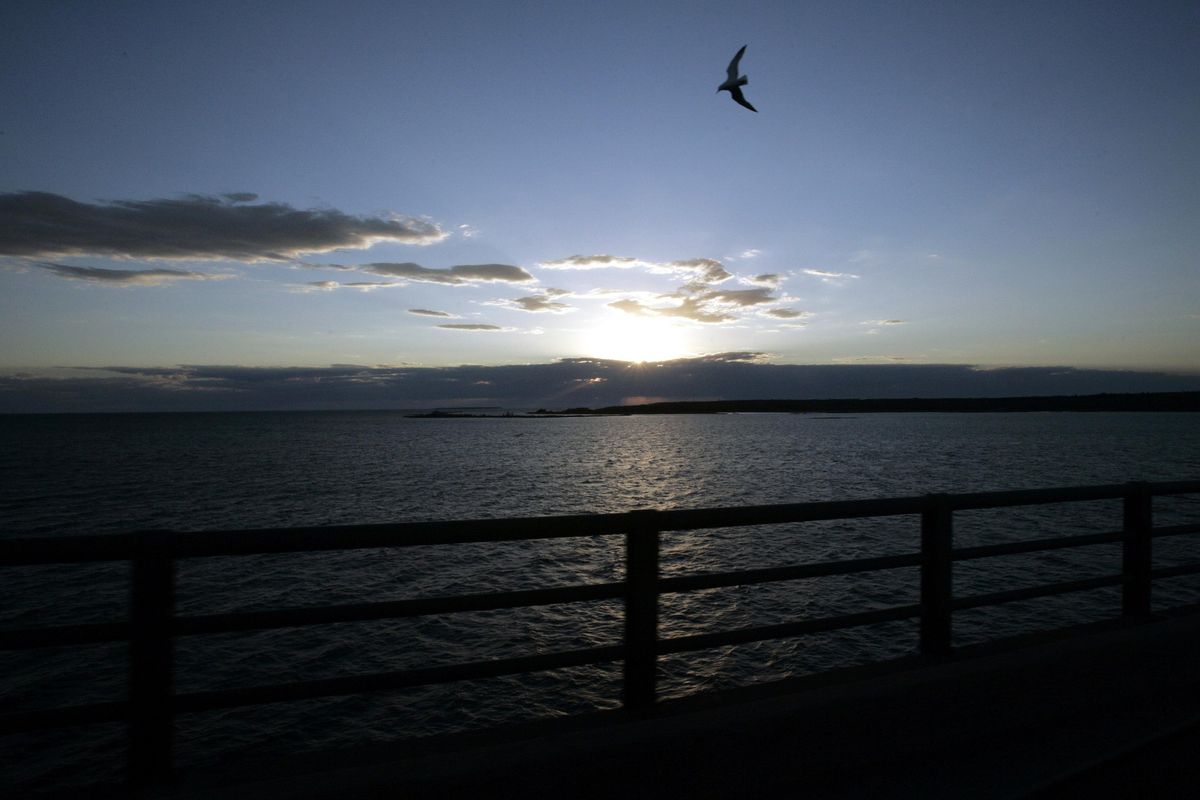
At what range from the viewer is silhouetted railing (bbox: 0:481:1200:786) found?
2891mm

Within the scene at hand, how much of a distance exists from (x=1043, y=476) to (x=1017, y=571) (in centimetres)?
3885

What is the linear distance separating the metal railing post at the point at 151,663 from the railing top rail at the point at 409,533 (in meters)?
0.06

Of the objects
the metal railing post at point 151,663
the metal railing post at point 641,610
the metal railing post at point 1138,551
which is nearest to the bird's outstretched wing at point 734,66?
the metal railing post at point 1138,551

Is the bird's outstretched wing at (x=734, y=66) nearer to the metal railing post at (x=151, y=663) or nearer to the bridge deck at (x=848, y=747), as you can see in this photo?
the bridge deck at (x=848, y=747)

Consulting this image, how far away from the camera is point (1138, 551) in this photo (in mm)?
5805

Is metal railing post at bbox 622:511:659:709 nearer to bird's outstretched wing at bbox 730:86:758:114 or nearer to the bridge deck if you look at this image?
the bridge deck

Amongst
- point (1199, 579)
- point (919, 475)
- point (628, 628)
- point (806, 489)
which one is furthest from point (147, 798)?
point (919, 475)

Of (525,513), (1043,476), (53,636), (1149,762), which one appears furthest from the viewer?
(1043,476)

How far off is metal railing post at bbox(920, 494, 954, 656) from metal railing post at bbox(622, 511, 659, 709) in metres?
2.02

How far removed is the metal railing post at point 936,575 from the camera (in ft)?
15.4

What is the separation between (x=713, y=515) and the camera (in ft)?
13.0

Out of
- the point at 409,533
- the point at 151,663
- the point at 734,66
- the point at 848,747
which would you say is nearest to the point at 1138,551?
the point at 848,747

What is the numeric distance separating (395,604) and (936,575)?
3.46 meters

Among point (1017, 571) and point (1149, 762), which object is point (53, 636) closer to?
point (1149, 762)
